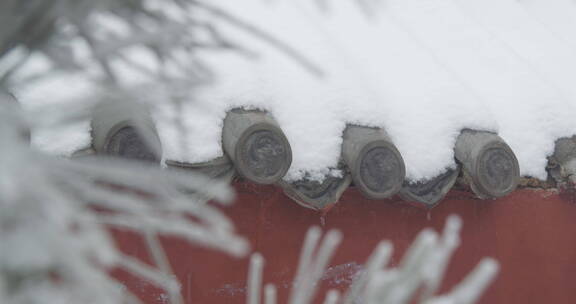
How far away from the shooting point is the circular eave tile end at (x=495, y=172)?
183 centimetres

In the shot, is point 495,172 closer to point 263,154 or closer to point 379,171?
point 379,171

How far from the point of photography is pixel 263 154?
62.3 inches

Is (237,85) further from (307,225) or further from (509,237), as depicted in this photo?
(509,237)

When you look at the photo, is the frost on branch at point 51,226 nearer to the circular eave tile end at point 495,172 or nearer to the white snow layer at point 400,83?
the white snow layer at point 400,83

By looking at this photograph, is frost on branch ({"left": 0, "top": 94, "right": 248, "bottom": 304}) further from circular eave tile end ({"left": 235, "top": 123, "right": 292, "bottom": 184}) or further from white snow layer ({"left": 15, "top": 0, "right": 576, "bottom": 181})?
circular eave tile end ({"left": 235, "top": 123, "right": 292, "bottom": 184})

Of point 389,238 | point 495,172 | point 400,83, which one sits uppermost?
point 400,83

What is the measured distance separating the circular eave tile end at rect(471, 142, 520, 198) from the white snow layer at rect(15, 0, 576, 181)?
0.09 metres

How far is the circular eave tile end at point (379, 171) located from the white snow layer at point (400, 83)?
0.07 m

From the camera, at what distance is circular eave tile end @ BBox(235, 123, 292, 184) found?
1.56 meters

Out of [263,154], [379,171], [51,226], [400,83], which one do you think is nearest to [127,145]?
[263,154]

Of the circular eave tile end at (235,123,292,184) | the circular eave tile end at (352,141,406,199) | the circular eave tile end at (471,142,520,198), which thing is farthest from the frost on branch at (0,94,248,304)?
the circular eave tile end at (471,142,520,198)

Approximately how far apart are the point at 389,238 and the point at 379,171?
44 cm

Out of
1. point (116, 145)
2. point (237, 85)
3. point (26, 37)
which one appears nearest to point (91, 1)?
point (26, 37)

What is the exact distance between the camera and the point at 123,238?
5.84 feet
